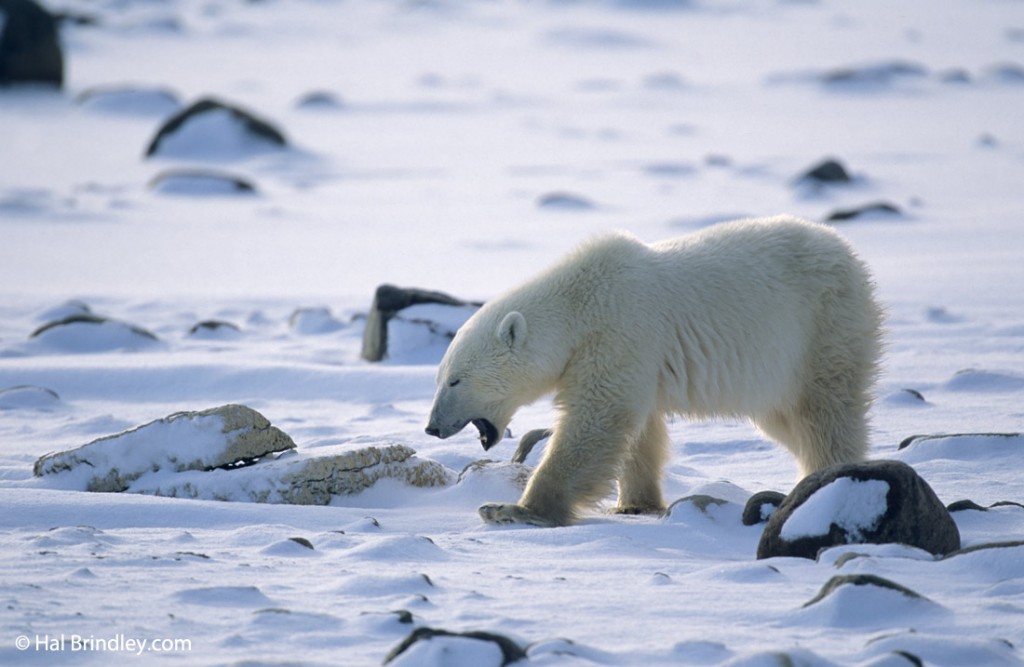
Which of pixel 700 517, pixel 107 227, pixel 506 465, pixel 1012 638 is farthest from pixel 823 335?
pixel 107 227

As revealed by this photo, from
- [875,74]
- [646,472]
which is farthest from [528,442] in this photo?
[875,74]

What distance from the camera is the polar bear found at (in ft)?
13.9

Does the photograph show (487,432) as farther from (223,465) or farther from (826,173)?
(826,173)

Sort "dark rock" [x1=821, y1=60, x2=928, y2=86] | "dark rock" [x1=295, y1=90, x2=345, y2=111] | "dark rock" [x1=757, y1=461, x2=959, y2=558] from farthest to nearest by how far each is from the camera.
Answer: "dark rock" [x1=821, y1=60, x2=928, y2=86]
"dark rock" [x1=295, y1=90, x2=345, y2=111]
"dark rock" [x1=757, y1=461, x2=959, y2=558]

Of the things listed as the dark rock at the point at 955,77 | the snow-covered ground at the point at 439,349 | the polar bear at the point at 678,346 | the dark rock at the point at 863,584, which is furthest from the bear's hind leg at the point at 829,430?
the dark rock at the point at 955,77

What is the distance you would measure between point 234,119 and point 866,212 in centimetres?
851

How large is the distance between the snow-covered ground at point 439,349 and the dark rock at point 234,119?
0.22 metres

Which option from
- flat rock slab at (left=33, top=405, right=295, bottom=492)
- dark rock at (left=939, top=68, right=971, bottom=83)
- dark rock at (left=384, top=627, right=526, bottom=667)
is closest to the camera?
dark rock at (left=384, top=627, right=526, bottom=667)

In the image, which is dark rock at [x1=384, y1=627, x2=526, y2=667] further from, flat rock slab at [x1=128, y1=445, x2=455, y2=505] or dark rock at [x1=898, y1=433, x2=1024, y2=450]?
dark rock at [x1=898, y1=433, x2=1024, y2=450]

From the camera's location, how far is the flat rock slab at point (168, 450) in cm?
434

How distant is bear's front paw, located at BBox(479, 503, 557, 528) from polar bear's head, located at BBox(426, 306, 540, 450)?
1.43 feet

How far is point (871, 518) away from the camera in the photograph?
11.1 ft

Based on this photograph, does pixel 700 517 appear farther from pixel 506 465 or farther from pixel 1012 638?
pixel 1012 638

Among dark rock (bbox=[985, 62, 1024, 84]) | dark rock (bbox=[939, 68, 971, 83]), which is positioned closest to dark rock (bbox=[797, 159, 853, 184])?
dark rock (bbox=[939, 68, 971, 83])
